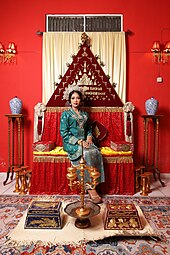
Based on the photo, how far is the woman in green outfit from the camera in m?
3.49

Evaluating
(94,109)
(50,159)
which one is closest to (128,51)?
(94,109)

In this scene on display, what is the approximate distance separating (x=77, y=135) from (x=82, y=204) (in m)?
1.75

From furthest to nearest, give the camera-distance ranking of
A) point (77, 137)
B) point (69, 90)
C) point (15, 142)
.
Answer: point (15, 142) → point (69, 90) → point (77, 137)

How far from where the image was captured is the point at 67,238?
7.07ft

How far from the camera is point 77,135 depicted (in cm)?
389

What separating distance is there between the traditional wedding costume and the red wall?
0.99 metres

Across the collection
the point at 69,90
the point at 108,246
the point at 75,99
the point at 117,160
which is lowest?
the point at 108,246

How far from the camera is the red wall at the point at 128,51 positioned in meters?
4.39

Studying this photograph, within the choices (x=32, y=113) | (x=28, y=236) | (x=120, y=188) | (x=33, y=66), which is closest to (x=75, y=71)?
(x=33, y=66)

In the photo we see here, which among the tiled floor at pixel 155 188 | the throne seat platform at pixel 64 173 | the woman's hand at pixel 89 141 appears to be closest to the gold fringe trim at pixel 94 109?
the woman's hand at pixel 89 141

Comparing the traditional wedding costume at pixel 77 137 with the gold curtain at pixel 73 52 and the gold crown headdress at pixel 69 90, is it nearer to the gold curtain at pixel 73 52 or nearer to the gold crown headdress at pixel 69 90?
the gold crown headdress at pixel 69 90

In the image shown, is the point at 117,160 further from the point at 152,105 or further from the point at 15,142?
the point at 15,142

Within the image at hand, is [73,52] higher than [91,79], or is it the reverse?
[73,52]

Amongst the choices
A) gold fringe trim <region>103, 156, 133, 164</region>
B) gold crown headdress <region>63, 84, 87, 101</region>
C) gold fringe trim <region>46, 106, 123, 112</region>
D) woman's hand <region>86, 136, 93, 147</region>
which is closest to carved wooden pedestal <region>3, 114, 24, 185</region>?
gold fringe trim <region>46, 106, 123, 112</region>
